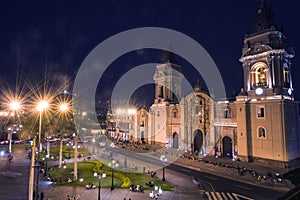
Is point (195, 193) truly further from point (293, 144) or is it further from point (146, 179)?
point (293, 144)


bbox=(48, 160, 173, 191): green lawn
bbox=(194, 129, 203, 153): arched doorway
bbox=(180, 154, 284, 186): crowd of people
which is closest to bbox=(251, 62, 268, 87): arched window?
bbox=(180, 154, 284, 186): crowd of people

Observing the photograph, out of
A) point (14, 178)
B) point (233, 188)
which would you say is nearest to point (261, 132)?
point (233, 188)

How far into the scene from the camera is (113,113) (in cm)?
8525

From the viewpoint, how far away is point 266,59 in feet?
116

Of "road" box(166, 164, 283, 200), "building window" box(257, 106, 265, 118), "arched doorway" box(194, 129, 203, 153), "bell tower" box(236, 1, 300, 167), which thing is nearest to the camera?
"road" box(166, 164, 283, 200)

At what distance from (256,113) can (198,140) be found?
566 inches

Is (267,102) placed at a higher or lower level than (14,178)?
higher

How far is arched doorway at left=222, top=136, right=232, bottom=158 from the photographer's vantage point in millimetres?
39250

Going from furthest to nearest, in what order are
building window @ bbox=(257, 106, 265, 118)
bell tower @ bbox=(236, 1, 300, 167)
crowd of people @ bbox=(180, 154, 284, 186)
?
building window @ bbox=(257, 106, 265, 118) < bell tower @ bbox=(236, 1, 300, 167) < crowd of people @ bbox=(180, 154, 284, 186)

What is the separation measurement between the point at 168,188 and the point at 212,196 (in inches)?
204

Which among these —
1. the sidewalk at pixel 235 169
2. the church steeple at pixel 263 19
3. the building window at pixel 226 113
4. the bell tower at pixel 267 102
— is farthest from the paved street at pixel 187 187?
the church steeple at pixel 263 19

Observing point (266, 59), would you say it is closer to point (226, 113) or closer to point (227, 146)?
point (226, 113)

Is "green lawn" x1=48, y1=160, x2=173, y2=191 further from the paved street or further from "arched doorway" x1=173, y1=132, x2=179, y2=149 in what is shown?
"arched doorway" x1=173, y1=132, x2=179, y2=149

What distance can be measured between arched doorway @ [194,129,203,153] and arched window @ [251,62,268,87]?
1557 cm
